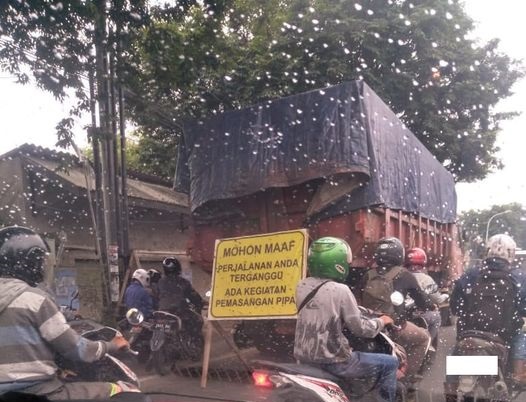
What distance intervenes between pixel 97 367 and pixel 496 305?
8.43 feet

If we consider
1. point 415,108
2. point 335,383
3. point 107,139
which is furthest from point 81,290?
point 415,108

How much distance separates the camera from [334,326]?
2.88 metres

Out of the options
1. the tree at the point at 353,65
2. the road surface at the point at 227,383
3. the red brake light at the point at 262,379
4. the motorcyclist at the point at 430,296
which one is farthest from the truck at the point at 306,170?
the red brake light at the point at 262,379

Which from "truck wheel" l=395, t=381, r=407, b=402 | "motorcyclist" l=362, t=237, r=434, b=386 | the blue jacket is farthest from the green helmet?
the blue jacket

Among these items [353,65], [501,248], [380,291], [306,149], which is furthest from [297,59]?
[501,248]

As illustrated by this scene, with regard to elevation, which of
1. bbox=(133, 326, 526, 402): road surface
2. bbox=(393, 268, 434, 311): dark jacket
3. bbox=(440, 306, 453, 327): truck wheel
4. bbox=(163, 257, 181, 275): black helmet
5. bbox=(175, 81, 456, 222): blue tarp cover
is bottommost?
bbox=(133, 326, 526, 402): road surface

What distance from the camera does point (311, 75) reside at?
4668mm

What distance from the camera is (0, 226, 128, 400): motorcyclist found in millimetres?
2012

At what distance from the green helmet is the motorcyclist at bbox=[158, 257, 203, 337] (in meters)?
3.22

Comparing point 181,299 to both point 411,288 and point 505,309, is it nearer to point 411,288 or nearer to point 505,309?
point 411,288

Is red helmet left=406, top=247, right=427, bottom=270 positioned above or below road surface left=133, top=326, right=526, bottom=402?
above

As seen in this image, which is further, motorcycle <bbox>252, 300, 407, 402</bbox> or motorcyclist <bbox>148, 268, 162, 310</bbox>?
motorcyclist <bbox>148, 268, 162, 310</bbox>

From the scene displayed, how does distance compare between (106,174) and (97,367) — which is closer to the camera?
(97,367)

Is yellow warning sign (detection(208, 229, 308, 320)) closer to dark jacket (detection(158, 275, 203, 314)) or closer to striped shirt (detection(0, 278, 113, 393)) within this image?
dark jacket (detection(158, 275, 203, 314))
